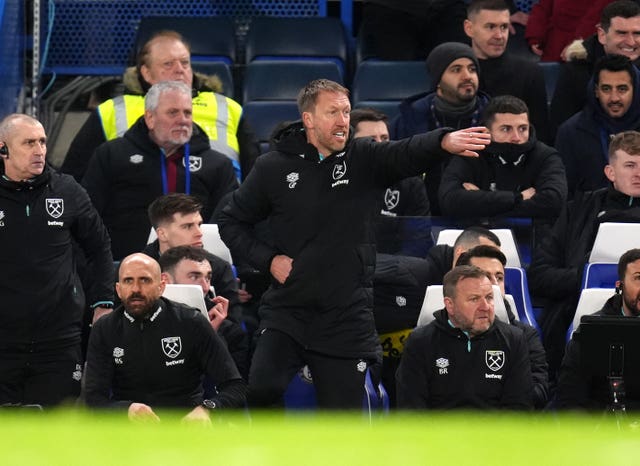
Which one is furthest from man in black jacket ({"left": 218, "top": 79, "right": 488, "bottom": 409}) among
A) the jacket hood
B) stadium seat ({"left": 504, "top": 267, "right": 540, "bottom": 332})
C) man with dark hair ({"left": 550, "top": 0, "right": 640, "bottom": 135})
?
man with dark hair ({"left": 550, "top": 0, "right": 640, "bottom": 135})

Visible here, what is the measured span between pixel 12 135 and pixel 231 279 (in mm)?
1395

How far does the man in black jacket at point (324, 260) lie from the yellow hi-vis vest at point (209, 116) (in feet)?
8.04

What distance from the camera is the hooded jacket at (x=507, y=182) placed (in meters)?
7.36

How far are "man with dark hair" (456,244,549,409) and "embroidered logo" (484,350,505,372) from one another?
11.3 inches

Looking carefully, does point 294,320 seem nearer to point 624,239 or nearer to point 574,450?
point 624,239

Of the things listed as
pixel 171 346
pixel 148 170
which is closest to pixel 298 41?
pixel 148 170

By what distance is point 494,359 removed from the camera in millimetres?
5902

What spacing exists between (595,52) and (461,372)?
3.63m

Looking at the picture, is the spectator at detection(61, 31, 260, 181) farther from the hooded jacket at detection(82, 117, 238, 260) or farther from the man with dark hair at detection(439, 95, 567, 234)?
the man with dark hair at detection(439, 95, 567, 234)

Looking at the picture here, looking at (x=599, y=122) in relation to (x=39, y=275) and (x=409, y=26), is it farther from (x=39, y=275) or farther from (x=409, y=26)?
(x=39, y=275)

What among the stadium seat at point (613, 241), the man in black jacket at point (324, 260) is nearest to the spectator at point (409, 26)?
the stadium seat at point (613, 241)

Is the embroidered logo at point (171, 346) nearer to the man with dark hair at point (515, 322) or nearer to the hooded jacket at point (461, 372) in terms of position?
the hooded jacket at point (461, 372)

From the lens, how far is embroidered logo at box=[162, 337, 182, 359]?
584 centimetres

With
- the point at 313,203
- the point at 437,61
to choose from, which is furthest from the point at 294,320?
the point at 437,61
